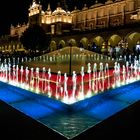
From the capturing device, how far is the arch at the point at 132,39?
108ft

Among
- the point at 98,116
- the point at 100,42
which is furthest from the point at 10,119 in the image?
the point at 100,42

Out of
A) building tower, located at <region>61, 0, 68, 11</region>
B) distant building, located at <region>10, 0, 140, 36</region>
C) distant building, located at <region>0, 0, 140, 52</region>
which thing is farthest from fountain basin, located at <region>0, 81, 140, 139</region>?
building tower, located at <region>61, 0, 68, 11</region>

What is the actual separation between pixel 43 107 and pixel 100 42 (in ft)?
110

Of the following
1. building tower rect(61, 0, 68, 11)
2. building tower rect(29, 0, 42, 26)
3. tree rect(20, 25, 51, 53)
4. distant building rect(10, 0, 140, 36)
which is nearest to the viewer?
tree rect(20, 25, 51, 53)

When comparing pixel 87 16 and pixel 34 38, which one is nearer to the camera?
pixel 34 38

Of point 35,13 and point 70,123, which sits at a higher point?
point 35,13

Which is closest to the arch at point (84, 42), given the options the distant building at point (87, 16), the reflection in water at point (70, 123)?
the distant building at point (87, 16)

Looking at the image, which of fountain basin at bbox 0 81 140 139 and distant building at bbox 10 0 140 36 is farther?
distant building at bbox 10 0 140 36

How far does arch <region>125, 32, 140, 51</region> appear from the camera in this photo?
32831 millimetres

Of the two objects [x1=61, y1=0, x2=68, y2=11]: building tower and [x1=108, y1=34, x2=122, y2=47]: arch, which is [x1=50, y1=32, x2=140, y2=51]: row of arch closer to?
[x1=108, y1=34, x2=122, y2=47]: arch

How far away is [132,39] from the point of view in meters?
33.3

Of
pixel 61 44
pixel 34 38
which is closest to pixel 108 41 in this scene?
pixel 34 38

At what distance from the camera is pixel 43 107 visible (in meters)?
6.81

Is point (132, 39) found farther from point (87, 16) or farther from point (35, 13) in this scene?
point (35, 13)
